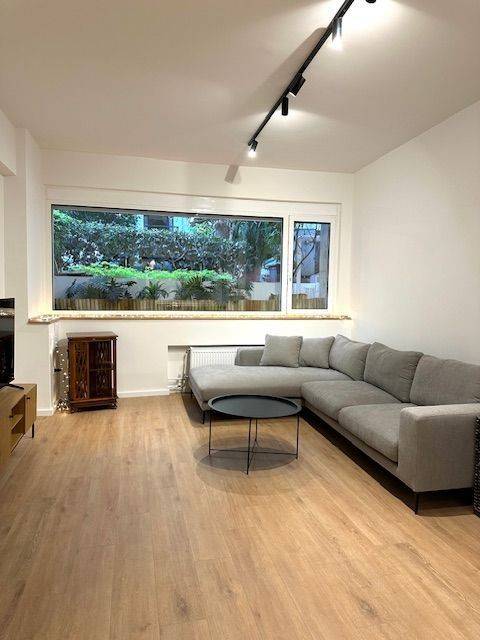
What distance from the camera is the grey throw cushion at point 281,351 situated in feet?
16.0

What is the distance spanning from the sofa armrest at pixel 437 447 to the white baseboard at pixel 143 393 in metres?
3.15

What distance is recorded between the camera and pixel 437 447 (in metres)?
2.62

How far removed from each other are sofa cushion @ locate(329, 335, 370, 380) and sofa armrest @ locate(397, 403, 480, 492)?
1.73 metres

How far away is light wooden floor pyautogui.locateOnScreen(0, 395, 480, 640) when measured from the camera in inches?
69.2

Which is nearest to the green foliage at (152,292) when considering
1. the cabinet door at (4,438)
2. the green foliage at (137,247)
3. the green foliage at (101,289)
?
the green foliage at (101,289)

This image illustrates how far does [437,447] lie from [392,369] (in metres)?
1.29

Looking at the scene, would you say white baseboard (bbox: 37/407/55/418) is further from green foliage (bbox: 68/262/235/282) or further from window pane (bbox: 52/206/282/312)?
green foliage (bbox: 68/262/235/282)

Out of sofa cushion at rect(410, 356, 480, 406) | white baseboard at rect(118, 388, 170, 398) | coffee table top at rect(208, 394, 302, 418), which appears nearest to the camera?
sofa cushion at rect(410, 356, 480, 406)

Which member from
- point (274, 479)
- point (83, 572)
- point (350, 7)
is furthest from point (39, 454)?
point (350, 7)

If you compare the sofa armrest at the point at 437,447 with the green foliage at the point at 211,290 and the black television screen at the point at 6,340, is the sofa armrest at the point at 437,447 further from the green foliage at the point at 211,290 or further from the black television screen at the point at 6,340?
the green foliage at the point at 211,290

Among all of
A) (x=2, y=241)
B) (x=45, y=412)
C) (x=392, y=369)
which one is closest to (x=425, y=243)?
(x=392, y=369)

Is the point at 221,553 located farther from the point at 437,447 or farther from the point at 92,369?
the point at 92,369

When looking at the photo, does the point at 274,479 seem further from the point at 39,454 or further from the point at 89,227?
the point at 89,227

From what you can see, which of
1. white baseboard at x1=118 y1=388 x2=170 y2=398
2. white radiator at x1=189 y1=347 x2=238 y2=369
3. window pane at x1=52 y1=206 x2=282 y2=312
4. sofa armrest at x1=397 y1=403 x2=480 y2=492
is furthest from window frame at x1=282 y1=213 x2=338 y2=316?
sofa armrest at x1=397 y1=403 x2=480 y2=492
